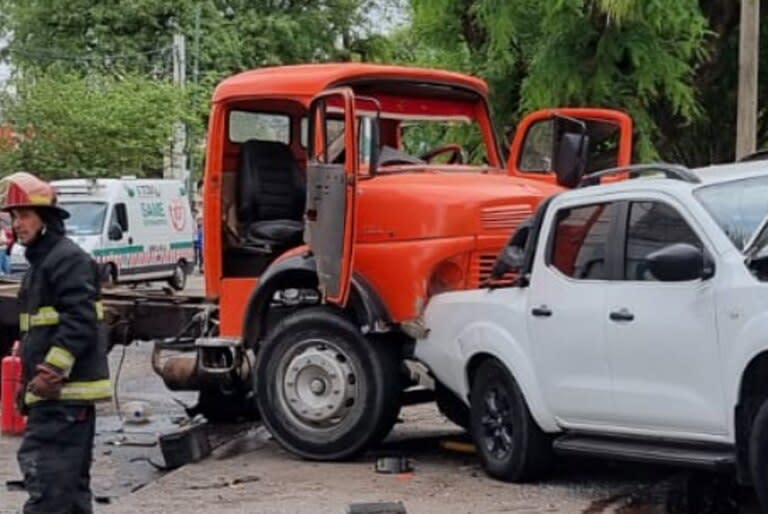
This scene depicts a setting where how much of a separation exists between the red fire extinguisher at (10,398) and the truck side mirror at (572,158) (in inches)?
173

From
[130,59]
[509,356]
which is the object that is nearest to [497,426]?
[509,356]

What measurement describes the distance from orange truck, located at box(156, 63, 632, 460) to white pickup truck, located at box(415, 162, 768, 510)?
1.49ft

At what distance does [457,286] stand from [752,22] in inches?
213

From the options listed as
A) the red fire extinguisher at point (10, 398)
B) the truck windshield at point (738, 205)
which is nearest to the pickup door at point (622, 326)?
the truck windshield at point (738, 205)

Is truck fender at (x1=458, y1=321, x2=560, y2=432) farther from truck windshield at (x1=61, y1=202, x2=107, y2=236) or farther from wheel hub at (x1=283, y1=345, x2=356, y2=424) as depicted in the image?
truck windshield at (x1=61, y1=202, x2=107, y2=236)

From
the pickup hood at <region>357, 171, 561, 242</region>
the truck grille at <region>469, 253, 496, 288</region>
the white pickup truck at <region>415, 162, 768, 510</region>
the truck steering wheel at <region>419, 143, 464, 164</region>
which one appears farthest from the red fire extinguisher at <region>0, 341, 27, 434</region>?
the truck grille at <region>469, 253, 496, 288</region>

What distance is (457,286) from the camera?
10086 millimetres

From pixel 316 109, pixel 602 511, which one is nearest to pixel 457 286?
pixel 316 109

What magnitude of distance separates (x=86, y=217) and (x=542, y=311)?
68.1ft

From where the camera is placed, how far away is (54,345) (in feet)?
23.5

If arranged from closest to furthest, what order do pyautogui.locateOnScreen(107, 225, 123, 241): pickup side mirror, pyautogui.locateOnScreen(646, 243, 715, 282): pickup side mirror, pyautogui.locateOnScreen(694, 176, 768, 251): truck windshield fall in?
1. pyautogui.locateOnScreen(646, 243, 715, 282): pickup side mirror
2. pyautogui.locateOnScreen(694, 176, 768, 251): truck windshield
3. pyautogui.locateOnScreen(107, 225, 123, 241): pickup side mirror

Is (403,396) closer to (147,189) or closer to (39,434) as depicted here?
(39,434)

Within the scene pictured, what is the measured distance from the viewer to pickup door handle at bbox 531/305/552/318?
8.79m

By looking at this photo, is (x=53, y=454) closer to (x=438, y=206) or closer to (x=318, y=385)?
(x=318, y=385)
